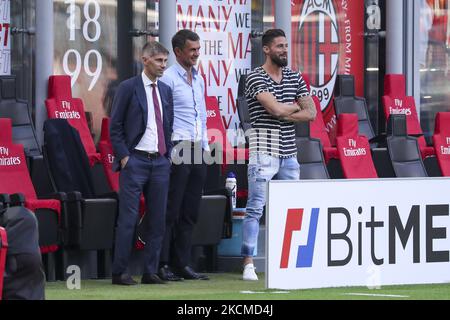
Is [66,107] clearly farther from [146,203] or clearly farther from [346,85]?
[346,85]

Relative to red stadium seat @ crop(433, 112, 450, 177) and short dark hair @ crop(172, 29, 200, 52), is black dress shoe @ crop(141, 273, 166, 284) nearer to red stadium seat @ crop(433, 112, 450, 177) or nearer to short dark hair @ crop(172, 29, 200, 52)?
short dark hair @ crop(172, 29, 200, 52)

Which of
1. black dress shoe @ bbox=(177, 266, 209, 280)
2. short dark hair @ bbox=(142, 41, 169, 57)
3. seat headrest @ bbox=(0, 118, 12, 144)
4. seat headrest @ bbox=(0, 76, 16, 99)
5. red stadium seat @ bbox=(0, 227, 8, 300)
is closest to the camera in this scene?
red stadium seat @ bbox=(0, 227, 8, 300)

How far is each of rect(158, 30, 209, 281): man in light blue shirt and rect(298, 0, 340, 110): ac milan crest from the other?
20.4ft

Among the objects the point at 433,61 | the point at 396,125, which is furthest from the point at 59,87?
the point at 433,61

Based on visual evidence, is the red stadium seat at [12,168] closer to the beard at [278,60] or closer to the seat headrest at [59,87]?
the seat headrest at [59,87]

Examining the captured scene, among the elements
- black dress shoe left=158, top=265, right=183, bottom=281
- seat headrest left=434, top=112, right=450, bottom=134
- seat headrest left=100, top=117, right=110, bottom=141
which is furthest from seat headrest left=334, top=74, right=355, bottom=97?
black dress shoe left=158, top=265, right=183, bottom=281

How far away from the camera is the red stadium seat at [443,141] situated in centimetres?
1628

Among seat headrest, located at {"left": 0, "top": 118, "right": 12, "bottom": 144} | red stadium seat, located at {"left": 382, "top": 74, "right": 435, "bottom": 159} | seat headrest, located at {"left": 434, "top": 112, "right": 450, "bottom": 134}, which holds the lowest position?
seat headrest, located at {"left": 0, "top": 118, "right": 12, "bottom": 144}

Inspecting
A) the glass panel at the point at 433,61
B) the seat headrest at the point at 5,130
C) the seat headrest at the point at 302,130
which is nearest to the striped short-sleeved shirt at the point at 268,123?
the seat headrest at the point at 5,130

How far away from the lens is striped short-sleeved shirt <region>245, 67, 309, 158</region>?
1114 centimetres

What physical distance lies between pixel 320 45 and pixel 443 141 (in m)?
2.22
